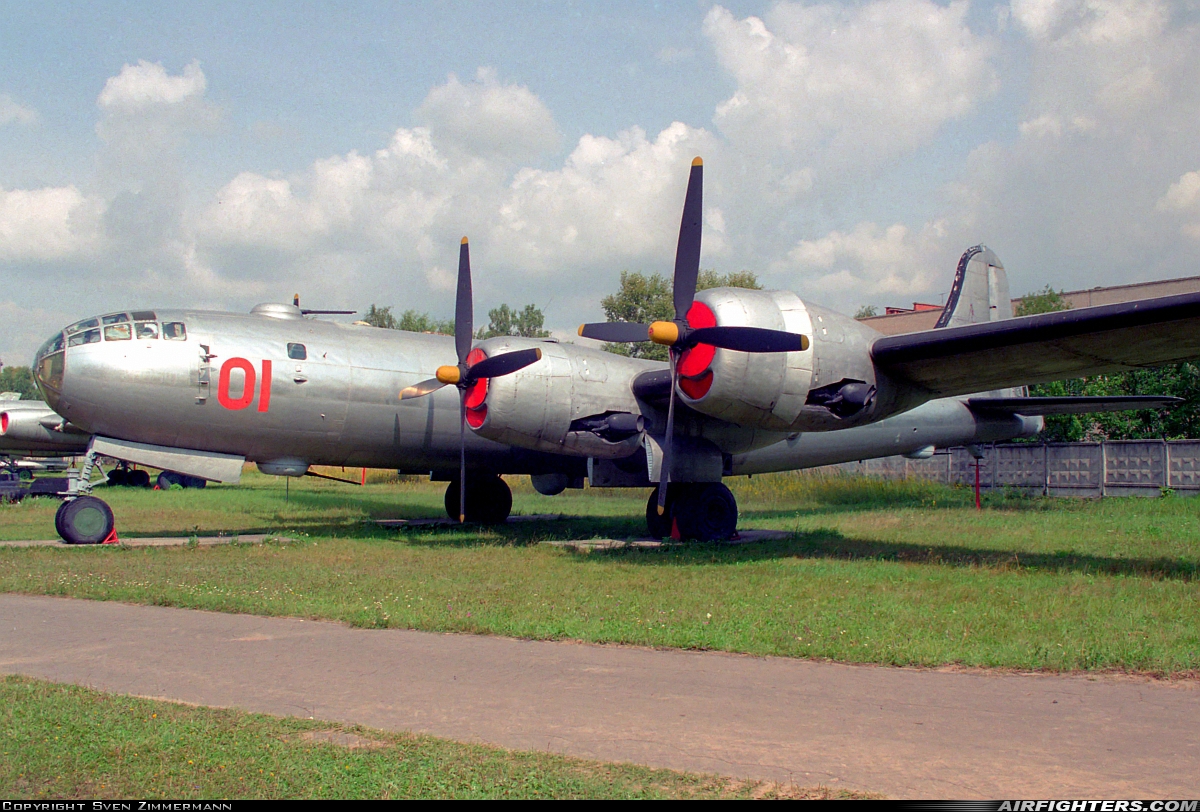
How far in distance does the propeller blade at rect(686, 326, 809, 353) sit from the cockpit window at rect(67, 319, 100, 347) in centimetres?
950

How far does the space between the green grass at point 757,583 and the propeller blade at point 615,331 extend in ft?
10.8

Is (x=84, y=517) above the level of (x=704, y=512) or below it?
below

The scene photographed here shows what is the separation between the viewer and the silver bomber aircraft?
476 inches

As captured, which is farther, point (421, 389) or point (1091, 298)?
point (1091, 298)

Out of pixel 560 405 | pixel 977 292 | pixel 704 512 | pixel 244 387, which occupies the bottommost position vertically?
pixel 704 512

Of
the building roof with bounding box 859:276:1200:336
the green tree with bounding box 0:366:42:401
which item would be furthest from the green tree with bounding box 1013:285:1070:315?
the green tree with bounding box 0:366:42:401

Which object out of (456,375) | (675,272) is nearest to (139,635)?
(456,375)

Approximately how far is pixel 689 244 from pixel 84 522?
1038 centimetres

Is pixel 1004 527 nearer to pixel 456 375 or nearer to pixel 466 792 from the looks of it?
pixel 456 375

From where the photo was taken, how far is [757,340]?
38.7 ft

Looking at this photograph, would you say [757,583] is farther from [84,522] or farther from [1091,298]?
[1091,298]

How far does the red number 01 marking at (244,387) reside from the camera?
1448cm

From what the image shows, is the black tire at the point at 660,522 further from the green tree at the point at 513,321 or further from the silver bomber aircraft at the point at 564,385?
the green tree at the point at 513,321

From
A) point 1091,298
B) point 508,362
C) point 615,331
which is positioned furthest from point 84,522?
point 1091,298
